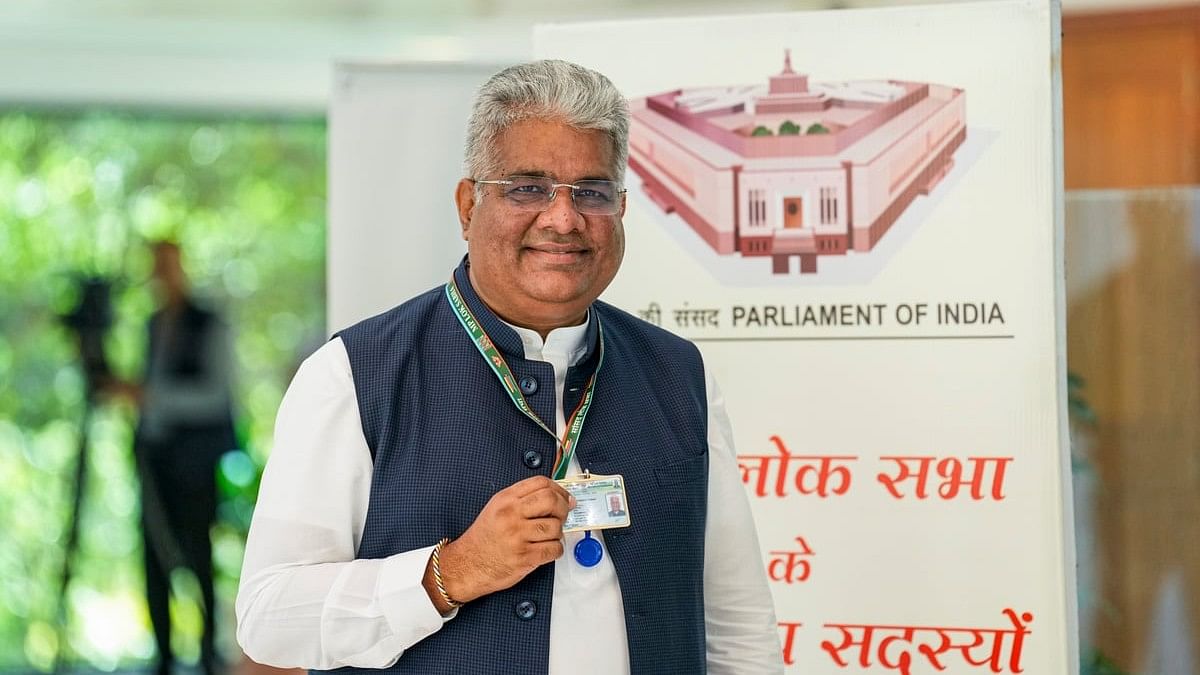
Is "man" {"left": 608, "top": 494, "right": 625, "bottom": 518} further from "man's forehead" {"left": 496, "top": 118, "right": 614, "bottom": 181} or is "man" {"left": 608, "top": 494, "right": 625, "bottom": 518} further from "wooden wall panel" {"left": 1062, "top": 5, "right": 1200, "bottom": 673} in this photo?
"wooden wall panel" {"left": 1062, "top": 5, "right": 1200, "bottom": 673}

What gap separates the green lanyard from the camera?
1339 mm

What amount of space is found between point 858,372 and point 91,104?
402 cm

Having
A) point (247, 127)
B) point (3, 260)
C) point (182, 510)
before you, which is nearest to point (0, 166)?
point (3, 260)

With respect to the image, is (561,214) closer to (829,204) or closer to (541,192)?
(541,192)

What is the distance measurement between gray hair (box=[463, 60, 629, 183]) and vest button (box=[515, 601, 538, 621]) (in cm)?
44

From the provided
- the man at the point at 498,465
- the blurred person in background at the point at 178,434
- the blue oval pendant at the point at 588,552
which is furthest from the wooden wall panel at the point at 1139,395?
the blurred person in background at the point at 178,434

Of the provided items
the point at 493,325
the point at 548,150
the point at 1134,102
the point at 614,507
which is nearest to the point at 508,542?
the point at 614,507

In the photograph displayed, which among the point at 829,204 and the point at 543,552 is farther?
the point at 829,204

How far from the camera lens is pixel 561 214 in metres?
1.28

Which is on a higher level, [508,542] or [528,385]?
[528,385]

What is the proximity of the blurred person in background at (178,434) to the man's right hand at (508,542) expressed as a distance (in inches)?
160

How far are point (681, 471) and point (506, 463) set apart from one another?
21cm

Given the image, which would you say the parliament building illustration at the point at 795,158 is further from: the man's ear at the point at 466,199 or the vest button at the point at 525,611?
the vest button at the point at 525,611

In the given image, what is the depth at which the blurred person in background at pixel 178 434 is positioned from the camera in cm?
499
